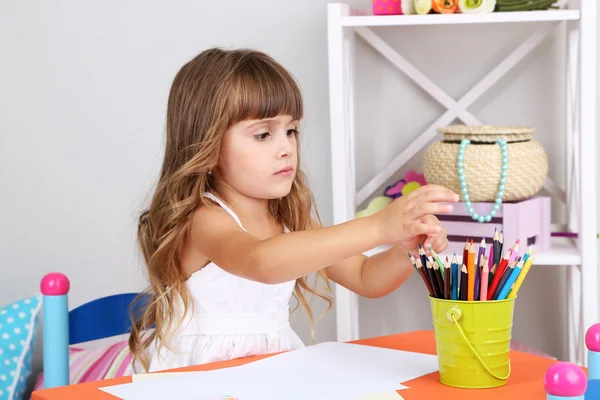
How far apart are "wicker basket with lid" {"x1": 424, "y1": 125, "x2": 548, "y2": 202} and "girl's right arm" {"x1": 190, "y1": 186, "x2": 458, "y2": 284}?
1.90ft

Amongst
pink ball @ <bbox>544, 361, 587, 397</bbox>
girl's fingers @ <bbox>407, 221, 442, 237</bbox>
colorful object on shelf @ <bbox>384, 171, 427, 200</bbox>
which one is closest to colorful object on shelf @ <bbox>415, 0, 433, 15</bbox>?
colorful object on shelf @ <bbox>384, 171, 427, 200</bbox>

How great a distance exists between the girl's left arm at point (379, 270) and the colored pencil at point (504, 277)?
18 centimetres

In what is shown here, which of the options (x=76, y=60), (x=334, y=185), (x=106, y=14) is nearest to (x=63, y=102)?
(x=76, y=60)

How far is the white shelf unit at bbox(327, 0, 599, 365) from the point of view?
152cm

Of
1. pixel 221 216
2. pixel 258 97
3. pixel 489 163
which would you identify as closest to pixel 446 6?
pixel 489 163

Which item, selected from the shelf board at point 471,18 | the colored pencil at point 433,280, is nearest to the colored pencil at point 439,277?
the colored pencil at point 433,280

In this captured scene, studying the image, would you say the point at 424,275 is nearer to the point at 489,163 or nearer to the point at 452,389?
the point at 452,389

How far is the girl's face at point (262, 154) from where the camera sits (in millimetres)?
1239

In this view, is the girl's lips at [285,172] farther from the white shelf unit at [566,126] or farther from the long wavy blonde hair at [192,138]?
the white shelf unit at [566,126]

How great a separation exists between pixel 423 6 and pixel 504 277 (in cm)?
77

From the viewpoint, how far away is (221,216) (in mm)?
1232

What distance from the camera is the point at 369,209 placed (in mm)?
1739

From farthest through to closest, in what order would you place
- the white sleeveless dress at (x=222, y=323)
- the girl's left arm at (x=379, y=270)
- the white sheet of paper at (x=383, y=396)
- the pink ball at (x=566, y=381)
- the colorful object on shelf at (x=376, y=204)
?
the colorful object on shelf at (x=376, y=204)
the white sleeveless dress at (x=222, y=323)
the girl's left arm at (x=379, y=270)
the white sheet of paper at (x=383, y=396)
the pink ball at (x=566, y=381)

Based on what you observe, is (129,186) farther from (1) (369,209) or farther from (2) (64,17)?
(1) (369,209)
